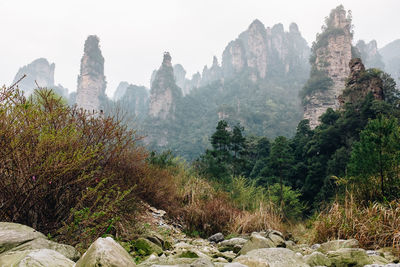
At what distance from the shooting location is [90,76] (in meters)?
74.7

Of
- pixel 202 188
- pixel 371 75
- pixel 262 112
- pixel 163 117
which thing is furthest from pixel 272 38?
pixel 202 188

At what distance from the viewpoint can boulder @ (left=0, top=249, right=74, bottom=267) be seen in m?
1.51

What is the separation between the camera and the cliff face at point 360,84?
1603 centimetres

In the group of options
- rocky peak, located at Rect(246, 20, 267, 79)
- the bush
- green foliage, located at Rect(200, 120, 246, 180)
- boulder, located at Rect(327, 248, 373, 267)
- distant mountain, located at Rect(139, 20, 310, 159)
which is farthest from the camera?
rocky peak, located at Rect(246, 20, 267, 79)

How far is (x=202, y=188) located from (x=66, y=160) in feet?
15.2

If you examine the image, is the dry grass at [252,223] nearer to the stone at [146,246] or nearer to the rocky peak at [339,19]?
the stone at [146,246]

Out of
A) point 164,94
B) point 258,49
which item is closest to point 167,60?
point 164,94

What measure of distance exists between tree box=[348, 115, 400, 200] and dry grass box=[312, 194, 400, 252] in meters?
0.59

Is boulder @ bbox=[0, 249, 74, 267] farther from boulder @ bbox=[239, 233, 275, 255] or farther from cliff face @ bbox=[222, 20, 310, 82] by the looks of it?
cliff face @ bbox=[222, 20, 310, 82]

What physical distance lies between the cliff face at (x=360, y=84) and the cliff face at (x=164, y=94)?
204ft

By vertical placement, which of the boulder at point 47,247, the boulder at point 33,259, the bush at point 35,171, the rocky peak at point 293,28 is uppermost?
the rocky peak at point 293,28

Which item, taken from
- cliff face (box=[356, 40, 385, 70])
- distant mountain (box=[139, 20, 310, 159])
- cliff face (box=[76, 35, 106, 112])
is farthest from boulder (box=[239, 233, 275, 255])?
cliff face (box=[356, 40, 385, 70])

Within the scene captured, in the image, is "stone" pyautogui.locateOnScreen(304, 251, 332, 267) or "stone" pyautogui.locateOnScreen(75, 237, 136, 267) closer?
"stone" pyautogui.locateOnScreen(75, 237, 136, 267)

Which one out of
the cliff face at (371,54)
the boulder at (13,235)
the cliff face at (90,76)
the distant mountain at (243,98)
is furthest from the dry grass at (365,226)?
the cliff face at (371,54)
